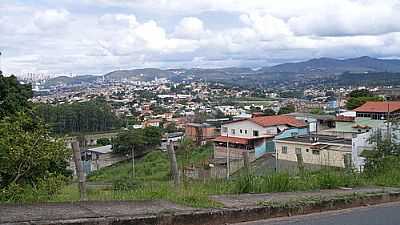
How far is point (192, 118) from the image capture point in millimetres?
64312

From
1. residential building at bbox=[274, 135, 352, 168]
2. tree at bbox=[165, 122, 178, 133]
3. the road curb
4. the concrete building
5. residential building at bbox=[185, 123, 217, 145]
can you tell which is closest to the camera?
the road curb

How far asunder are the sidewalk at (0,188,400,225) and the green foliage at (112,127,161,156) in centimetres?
4040

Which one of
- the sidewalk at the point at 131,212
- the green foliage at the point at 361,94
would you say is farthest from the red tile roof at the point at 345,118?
the sidewalk at the point at 131,212

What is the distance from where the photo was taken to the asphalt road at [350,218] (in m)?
6.04

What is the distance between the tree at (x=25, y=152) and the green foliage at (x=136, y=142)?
1553 inches

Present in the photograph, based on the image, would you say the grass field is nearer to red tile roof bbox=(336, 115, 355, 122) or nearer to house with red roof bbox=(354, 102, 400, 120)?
house with red roof bbox=(354, 102, 400, 120)

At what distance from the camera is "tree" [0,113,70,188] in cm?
640

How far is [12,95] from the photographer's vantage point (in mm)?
20656

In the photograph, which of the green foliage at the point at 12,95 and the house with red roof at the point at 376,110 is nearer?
the green foliage at the point at 12,95

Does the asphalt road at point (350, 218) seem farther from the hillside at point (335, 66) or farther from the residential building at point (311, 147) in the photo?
the hillside at point (335, 66)

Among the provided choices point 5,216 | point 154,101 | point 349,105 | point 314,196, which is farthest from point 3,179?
point 154,101

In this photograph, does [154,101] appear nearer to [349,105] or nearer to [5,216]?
[349,105]

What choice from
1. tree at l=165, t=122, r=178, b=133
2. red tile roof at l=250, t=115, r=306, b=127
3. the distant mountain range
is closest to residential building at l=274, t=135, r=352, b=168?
red tile roof at l=250, t=115, r=306, b=127

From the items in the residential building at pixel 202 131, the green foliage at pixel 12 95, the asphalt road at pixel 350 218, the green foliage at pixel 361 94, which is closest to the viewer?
the asphalt road at pixel 350 218
